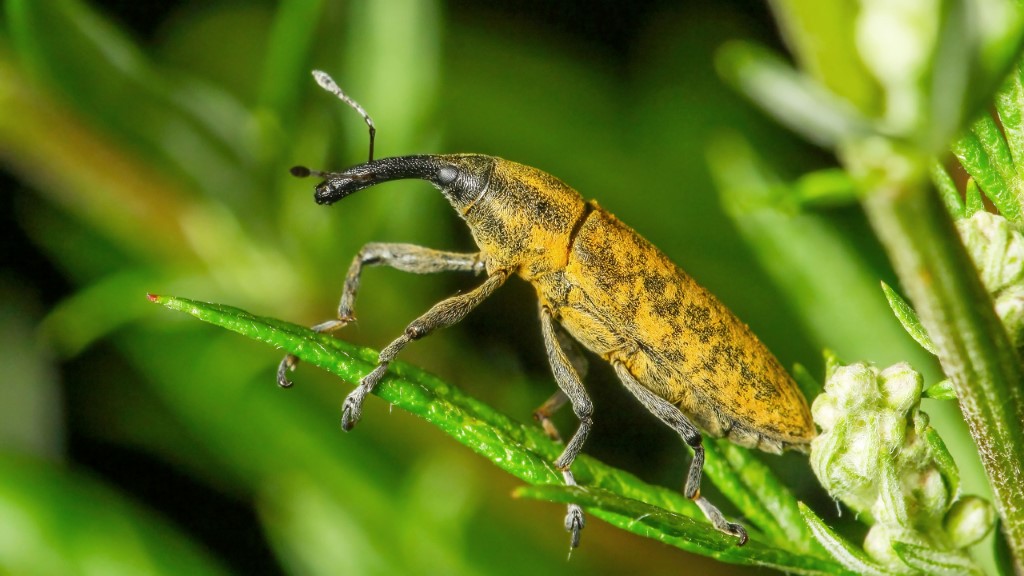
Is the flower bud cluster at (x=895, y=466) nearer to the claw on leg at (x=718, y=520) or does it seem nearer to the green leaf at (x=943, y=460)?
the green leaf at (x=943, y=460)

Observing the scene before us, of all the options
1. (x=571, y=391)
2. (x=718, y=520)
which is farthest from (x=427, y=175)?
(x=718, y=520)

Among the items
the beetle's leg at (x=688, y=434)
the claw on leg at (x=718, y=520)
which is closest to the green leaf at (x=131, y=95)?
the beetle's leg at (x=688, y=434)

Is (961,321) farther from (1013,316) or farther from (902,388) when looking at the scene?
(902,388)

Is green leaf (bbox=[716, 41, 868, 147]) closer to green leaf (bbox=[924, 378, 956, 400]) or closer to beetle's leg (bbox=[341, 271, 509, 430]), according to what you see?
green leaf (bbox=[924, 378, 956, 400])

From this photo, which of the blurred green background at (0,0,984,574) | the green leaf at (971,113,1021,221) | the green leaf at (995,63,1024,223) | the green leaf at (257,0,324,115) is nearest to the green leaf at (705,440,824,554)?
the green leaf at (971,113,1021,221)

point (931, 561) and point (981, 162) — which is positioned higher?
point (981, 162)

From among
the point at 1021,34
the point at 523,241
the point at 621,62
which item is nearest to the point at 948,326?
the point at 1021,34
